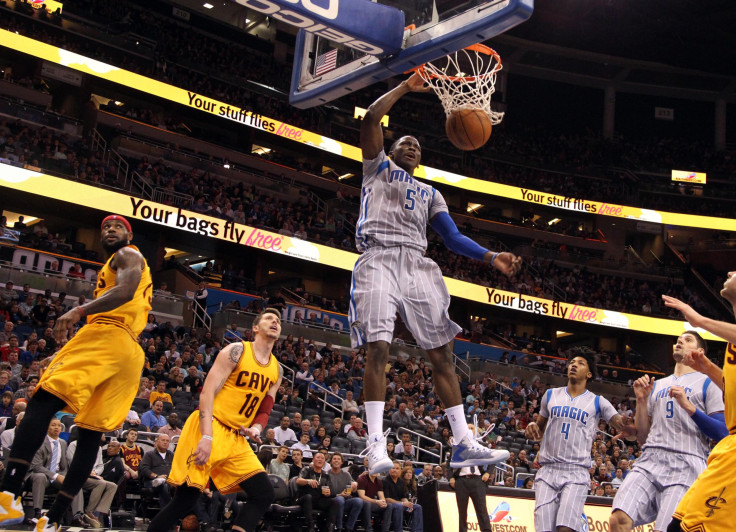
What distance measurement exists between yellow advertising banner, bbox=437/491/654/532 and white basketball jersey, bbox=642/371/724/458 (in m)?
3.98

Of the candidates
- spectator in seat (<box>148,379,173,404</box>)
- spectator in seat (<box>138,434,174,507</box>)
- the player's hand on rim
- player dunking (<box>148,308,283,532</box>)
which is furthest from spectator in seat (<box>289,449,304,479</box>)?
the player's hand on rim

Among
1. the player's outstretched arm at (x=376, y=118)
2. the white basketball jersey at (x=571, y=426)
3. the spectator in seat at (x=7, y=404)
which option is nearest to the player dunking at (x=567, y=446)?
the white basketball jersey at (x=571, y=426)

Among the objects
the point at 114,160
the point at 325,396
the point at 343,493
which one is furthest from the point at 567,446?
the point at 114,160

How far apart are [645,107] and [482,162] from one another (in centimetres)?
1131

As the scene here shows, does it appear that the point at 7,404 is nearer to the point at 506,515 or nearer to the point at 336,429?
the point at 336,429

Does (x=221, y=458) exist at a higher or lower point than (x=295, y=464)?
higher

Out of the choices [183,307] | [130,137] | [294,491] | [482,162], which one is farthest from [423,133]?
[294,491]

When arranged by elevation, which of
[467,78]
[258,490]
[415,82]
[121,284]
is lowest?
[258,490]

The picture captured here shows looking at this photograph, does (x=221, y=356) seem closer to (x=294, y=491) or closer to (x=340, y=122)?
(x=294, y=491)

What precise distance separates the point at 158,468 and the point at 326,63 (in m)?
6.10

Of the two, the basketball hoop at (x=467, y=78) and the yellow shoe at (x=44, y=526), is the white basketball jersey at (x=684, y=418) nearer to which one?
the basketball hoop at (x=467, y=78)

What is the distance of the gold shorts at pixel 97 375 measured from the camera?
482 cm

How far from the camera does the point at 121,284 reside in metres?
4.95

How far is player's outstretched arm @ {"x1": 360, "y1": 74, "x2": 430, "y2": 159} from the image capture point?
196 inches
